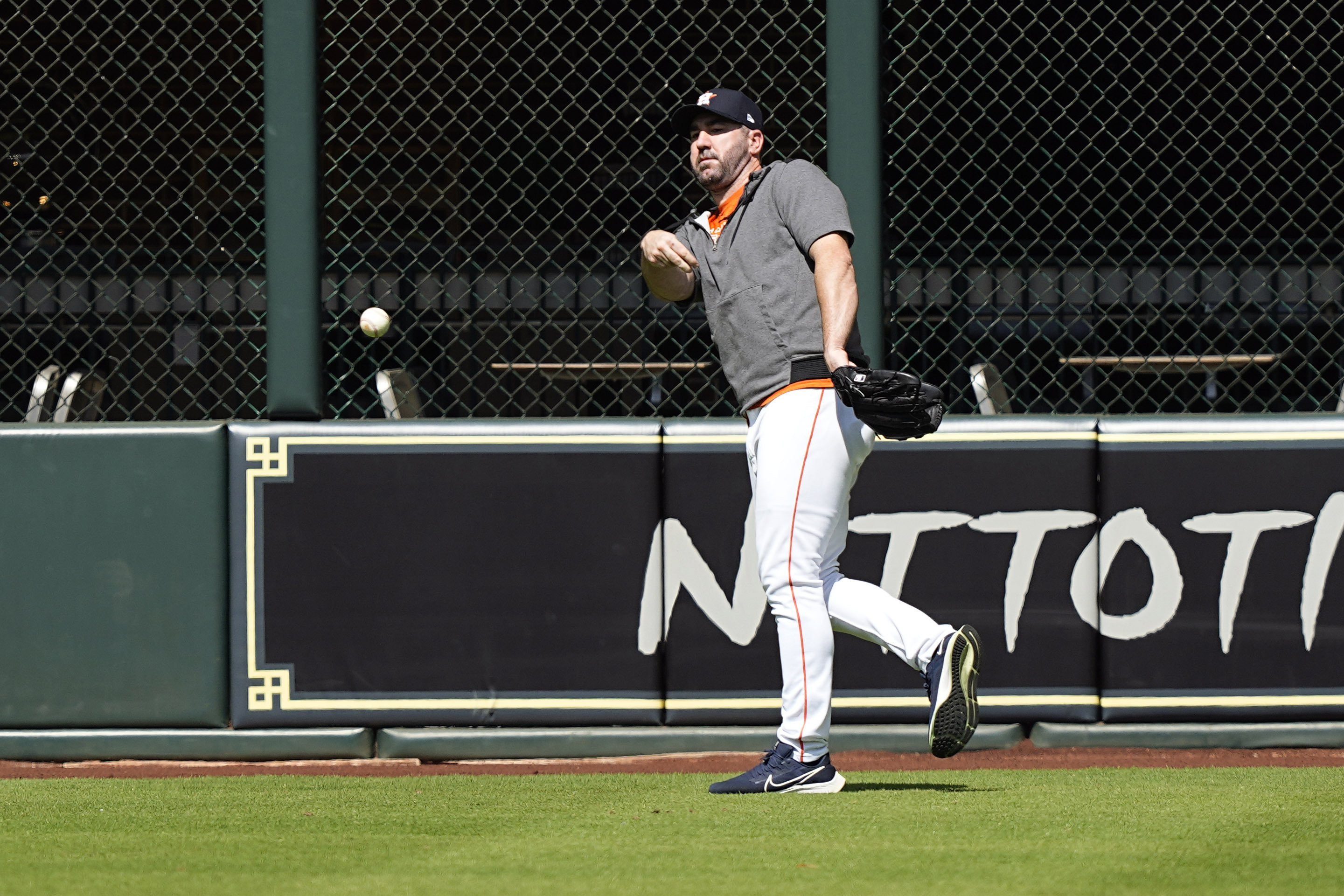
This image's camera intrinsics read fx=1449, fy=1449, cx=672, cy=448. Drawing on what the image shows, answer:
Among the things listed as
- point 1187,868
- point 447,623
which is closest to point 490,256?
point 447,623

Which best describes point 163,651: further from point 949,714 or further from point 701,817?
point 949,714

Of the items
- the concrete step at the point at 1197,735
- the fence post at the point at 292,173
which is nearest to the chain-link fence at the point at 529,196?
the fence post at the point at 292,173

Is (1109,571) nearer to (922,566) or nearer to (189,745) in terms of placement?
(922,566)

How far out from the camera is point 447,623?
440 centimetres

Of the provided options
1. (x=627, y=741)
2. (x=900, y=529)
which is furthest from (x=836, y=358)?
(x=627, y=741)

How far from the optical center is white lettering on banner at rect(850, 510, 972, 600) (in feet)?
14.4

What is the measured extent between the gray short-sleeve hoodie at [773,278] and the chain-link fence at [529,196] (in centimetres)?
346

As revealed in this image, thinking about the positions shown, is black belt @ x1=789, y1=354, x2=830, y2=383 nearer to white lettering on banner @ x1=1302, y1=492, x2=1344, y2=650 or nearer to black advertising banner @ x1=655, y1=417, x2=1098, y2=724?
black advertising banner @ x1=655, y1=417, x2=1098, y2=724

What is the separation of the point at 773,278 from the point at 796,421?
1.14 ft

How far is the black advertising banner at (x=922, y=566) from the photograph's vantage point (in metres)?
4.36

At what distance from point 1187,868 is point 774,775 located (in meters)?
1.12

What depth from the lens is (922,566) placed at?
14.4 feet

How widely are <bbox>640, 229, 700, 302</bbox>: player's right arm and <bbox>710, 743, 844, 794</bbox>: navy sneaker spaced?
3.69 ft

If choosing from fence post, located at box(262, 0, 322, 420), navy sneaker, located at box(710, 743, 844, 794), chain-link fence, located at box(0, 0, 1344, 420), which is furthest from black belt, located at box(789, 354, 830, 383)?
chain-link fence, located at box(0, 0, 1344, 420)
